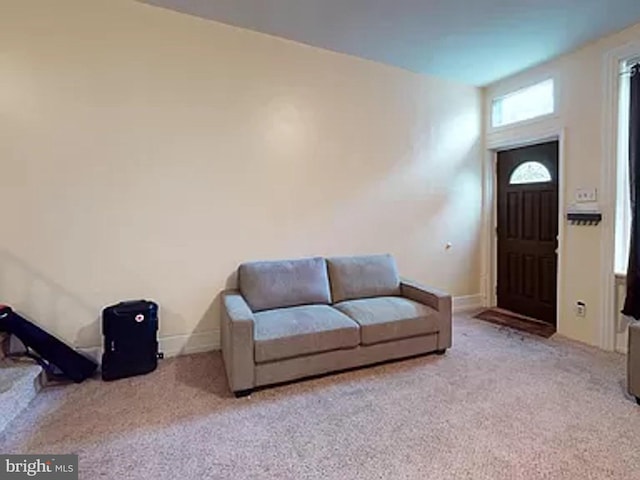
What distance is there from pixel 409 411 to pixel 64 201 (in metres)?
3.01

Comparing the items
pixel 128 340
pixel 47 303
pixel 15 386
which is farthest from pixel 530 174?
pixel 15 386

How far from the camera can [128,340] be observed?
299 cm

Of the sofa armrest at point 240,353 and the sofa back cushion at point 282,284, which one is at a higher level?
the sofa back cushion at point 282,284

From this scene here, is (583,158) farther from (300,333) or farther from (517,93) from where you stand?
(300,333)

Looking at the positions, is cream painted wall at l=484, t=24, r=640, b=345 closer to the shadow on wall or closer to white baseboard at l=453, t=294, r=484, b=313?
white baseboard at l=453, t=294, r=484, b=313

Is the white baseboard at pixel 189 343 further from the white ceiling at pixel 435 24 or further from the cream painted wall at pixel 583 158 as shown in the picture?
the cream painted wall at pixel 583 158

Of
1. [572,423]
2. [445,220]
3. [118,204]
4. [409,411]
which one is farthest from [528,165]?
[118,204]

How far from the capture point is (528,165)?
173 inches

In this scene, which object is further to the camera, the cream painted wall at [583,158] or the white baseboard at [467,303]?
the white baseboard at [467,303]

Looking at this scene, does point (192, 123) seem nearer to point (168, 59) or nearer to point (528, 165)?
point (168, 59)

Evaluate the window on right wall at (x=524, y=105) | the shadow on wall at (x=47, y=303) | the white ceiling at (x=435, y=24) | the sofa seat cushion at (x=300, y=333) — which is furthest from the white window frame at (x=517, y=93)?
the shadow on wall at (x=47, y=303)

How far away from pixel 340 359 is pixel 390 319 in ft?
1.74

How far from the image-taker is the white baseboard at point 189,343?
11.2ft

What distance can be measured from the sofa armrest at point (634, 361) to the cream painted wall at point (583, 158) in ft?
3.75
